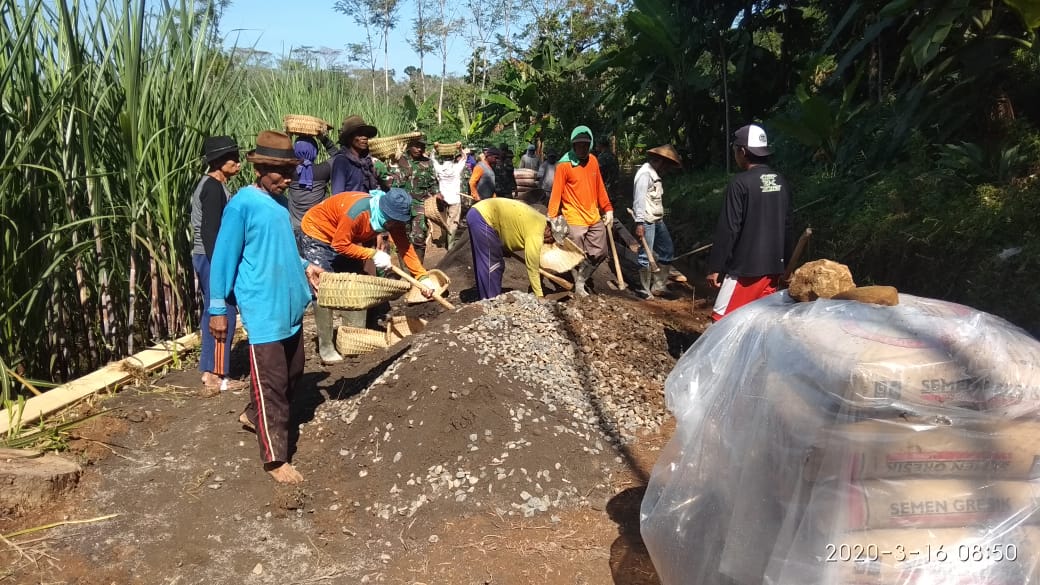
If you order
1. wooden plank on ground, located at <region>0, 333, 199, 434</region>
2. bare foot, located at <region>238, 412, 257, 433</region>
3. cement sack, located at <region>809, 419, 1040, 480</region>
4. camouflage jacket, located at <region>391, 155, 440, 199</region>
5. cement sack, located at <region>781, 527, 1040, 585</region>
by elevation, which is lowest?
bare foot, located at <region>238, 412, 257, 433</region>

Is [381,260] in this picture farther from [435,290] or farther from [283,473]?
[283,473]

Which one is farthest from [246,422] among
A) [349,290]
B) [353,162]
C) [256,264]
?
[353,162]

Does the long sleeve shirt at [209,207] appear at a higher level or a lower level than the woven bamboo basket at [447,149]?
lower

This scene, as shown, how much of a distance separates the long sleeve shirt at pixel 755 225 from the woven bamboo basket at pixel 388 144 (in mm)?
4465

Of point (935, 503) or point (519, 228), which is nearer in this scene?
point (935, 503)

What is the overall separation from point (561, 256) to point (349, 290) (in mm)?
2318

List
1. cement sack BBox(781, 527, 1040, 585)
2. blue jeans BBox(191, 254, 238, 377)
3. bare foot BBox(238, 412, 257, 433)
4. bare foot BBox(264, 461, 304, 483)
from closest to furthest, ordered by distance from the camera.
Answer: cement sack BBox(781, 527, 1040, 585) < bare foot BBox(264, 461, 304, 483) < bare foot BBox(238, 412, 257, 433) < blue jeans BBox(191, 254, 238, 377)

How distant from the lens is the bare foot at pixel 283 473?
147 inches

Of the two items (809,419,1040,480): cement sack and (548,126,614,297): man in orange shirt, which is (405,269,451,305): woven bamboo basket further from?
(809,419,1040,480): cement sack

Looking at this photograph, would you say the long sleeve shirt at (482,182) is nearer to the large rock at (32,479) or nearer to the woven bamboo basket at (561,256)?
the woven bamboo basket at (561,256)

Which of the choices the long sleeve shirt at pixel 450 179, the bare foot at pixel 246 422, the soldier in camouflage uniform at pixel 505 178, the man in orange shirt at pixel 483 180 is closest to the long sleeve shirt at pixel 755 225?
the bare foot at pixel 246 422

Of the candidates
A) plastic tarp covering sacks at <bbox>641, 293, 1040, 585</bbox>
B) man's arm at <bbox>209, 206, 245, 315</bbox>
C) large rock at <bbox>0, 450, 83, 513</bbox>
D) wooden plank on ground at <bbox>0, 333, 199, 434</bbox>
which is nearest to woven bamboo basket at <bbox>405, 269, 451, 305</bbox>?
wooden plank on ground at <bbox>0, 333, 199, 434</bbox>

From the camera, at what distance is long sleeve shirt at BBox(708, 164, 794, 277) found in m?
4.45

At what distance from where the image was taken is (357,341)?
16.6ft
